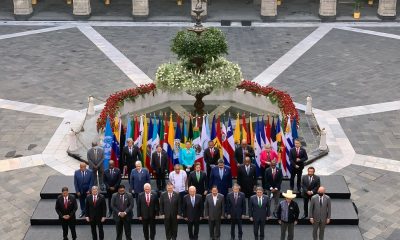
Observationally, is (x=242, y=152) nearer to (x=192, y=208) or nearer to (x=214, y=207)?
(x=214, y=207)

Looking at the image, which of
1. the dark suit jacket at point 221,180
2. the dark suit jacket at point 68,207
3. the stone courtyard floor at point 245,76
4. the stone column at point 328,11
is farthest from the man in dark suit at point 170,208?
the stone column at point 328,11

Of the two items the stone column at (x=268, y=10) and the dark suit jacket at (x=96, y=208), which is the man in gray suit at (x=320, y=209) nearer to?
the dark suit jacket at (x=96, y=208)

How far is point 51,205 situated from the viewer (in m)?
15.4

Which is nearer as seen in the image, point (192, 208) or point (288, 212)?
point (288, 212)

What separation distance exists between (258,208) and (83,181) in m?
4.30

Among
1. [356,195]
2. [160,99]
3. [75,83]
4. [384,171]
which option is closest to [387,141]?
[384,171]

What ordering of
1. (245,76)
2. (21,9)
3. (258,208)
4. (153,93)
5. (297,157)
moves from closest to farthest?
(258,208) → (297,157) → (153,93) → (245,76) → (21,9)

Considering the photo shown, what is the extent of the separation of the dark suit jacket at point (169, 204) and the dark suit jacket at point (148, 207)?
14cm

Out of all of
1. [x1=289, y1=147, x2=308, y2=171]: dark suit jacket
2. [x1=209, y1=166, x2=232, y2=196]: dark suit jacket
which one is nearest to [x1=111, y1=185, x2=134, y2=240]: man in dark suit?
[x1=209, y1=166, x2=232, y2=196]: dark suit jacket

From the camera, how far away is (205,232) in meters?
14.5

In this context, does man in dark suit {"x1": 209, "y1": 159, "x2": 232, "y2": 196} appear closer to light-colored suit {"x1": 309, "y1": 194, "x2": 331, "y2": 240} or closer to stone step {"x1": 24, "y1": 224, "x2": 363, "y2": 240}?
stone step {"x1": 24, "y1": 224, "x2": 363, "y2": 240}

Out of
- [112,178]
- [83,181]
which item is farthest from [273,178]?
[83,181]

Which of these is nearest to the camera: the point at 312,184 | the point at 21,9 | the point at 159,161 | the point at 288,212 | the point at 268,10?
the point at 288,212

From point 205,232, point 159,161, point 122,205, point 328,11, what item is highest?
point 328,11
